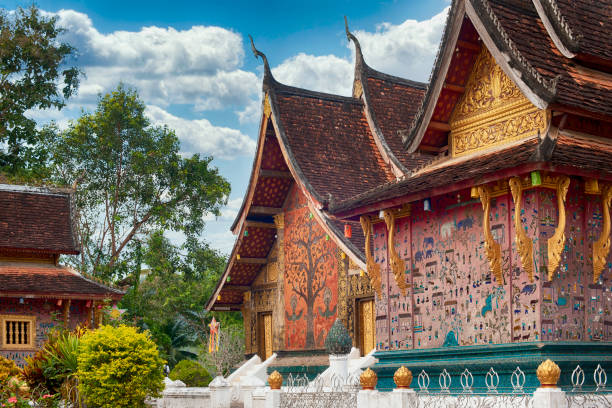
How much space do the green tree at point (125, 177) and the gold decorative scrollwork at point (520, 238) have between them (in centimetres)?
2703

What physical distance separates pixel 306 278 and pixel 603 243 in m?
9.79

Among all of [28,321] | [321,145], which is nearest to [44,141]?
[28,321]

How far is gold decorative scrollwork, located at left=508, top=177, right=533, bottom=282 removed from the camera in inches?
453

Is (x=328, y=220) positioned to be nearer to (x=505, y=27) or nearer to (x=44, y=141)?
(x=505, y=27)

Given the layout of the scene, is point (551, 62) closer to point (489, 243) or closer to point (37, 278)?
point (489, 243)

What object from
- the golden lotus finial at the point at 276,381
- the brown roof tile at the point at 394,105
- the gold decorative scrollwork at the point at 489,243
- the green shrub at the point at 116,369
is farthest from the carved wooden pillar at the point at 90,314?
the gold decorative scrollwork at the point at 489,243

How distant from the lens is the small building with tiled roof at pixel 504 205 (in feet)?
37.7

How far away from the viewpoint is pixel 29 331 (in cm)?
2628

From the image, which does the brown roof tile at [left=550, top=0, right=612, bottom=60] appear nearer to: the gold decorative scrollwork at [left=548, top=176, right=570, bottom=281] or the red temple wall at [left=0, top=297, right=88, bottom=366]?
the gold decorative scrollwork at [left=548, top=176, right=570, bottom=281]

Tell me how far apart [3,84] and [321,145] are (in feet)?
66.8

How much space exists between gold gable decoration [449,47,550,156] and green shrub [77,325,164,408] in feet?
21.0

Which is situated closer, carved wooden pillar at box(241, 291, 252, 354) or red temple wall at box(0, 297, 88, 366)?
carved wooden pillar at box(241, 291, 252, 354)

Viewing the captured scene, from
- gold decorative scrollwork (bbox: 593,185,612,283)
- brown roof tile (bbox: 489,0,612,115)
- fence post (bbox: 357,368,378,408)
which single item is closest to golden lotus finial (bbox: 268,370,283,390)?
fence post (bbox: 357,368,378,408)

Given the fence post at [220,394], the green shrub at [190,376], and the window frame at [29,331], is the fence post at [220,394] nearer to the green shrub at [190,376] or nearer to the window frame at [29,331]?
the green shrub at [190,376]
